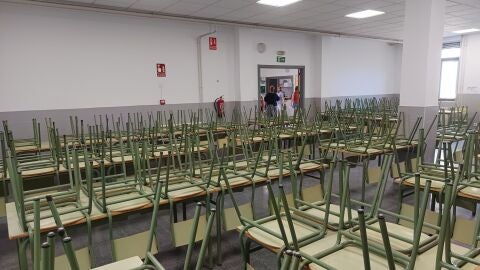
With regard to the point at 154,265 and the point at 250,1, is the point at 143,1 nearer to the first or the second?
the point at 250,1

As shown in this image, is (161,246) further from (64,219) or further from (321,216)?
(321,216)

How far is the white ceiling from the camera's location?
5.81 m

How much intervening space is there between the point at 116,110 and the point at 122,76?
739 mm

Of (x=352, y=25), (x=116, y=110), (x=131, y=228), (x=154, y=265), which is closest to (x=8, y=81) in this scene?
(x=116, y=110)

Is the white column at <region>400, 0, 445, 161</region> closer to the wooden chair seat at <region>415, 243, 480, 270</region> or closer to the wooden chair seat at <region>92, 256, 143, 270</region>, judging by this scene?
the wooden chair seat at <region>415, 243, 480, 270</region>

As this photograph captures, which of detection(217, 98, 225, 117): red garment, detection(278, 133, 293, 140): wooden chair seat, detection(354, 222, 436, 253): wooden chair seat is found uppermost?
detection(217, 98, 225, 117): red garment

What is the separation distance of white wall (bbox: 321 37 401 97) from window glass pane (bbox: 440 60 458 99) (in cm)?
163

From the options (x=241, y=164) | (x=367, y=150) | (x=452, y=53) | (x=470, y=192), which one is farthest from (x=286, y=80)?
(x=470, y=192)

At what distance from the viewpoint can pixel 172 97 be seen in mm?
7520

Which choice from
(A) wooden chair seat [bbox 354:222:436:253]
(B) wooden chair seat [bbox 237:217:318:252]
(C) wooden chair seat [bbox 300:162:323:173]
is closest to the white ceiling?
(C) wooden chair seat [bbox 300:162:323:173]

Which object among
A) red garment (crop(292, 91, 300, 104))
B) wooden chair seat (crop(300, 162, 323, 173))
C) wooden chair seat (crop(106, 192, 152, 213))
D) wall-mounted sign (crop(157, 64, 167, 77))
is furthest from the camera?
red garment (crop(292, 91, 300, 104))

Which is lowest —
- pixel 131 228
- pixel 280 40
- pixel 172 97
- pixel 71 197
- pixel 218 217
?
pixel 131 228

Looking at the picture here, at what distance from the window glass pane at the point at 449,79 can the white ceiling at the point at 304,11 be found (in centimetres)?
286

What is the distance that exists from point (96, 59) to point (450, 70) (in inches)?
441
